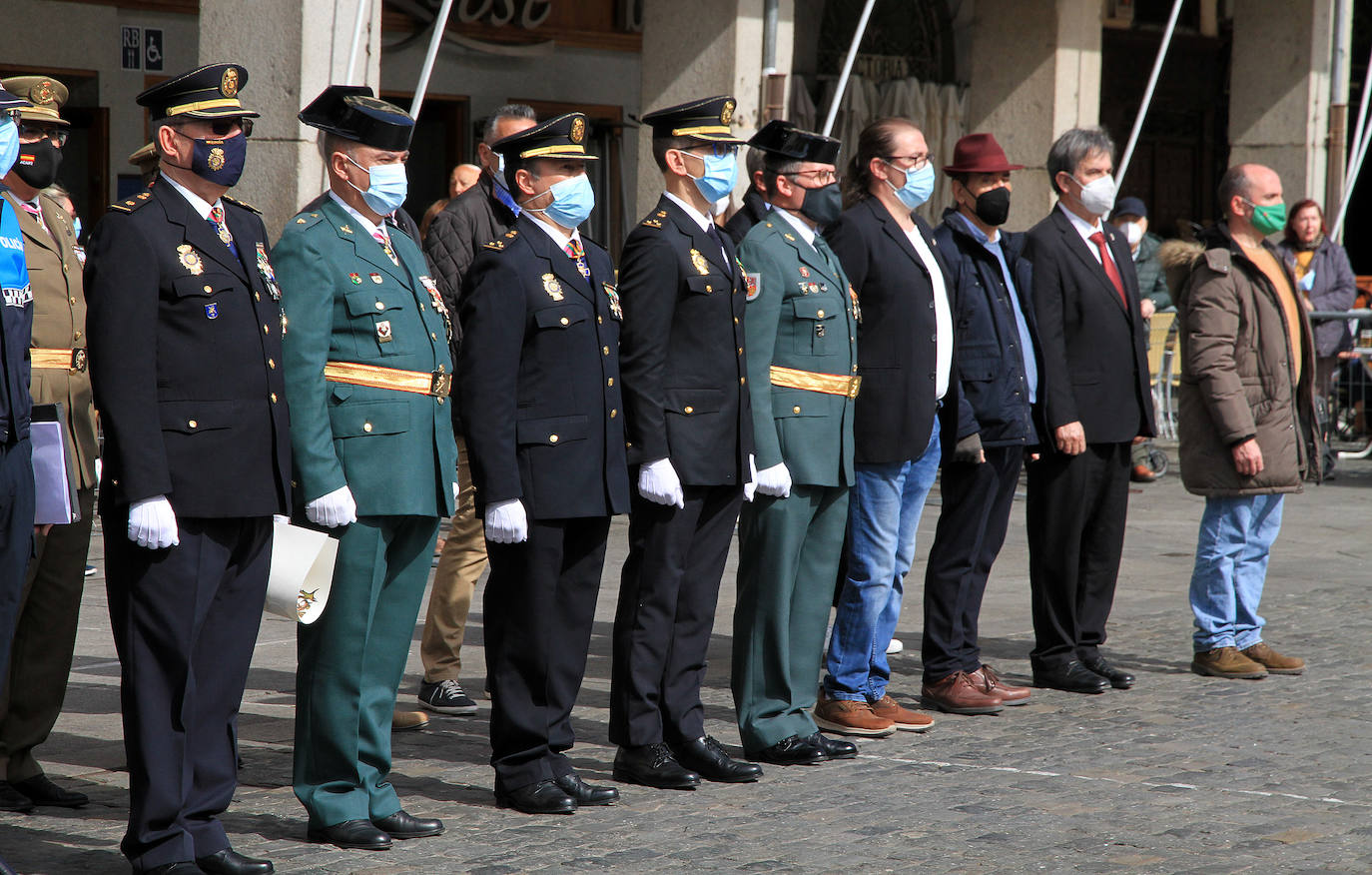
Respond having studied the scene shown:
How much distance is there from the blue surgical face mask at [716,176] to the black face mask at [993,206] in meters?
1.40

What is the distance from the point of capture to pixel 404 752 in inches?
227

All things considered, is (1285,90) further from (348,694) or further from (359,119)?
(348,694)

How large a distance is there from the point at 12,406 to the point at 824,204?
3110 millimetres

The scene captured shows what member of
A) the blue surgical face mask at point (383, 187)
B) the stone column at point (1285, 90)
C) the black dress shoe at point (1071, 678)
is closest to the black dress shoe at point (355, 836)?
the blue surgical face mask at point (383, 187)

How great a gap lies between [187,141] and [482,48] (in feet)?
33.4

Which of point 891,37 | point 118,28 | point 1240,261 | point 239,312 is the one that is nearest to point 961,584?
point 1240,261

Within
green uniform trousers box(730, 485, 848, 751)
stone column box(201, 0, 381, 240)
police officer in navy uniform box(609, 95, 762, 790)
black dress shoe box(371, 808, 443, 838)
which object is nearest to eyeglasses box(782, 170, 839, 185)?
police officer in navy uniform box(609, 95, 762, 790)

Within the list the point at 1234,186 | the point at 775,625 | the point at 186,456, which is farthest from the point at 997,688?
the point at 186,456

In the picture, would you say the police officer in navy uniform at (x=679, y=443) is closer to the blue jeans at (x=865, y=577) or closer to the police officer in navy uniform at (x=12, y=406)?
the blue jeans at (x=865, y=577)

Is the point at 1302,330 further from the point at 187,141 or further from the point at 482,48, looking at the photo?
the point at 482,48

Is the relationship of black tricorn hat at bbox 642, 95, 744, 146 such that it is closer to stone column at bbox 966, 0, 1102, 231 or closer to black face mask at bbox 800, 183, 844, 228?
black face mask at bbox 800, 183, 844, 228

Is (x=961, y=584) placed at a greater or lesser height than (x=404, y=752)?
greater

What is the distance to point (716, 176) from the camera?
18.2 ft

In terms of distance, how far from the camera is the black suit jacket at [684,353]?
5.28m
